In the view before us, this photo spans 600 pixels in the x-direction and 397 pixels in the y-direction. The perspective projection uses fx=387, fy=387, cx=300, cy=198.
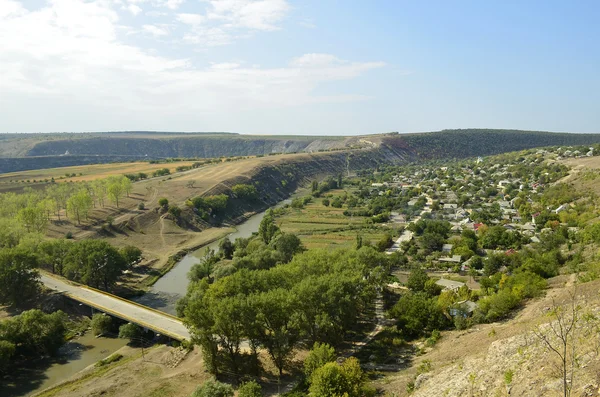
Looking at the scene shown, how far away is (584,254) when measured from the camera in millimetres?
37469

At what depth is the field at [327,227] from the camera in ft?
204

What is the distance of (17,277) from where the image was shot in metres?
39.3

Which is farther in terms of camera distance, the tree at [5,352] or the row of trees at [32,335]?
the row of trees at [32,335]

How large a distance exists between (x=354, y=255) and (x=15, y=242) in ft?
143

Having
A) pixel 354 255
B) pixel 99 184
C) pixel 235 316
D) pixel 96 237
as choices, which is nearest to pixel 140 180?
pixel 99 184

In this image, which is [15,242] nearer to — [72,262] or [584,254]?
[72,262]

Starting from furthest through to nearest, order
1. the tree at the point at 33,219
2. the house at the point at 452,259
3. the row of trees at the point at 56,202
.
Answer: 1. the row of trees at the point at 56,202
2. the tree at the point at 33,219
3. the house at the point at 452,259

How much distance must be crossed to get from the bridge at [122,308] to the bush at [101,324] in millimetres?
887

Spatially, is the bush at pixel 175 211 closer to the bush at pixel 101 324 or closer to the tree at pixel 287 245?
the tree at pixel 287 245

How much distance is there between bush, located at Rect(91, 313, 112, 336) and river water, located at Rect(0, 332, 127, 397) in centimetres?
71

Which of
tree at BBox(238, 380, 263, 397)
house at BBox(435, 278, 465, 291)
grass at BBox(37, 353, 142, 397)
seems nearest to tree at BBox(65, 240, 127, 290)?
grass at BBox(37, 353, 142, 397)

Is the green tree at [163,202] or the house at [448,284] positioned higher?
the green tree at [163,202]

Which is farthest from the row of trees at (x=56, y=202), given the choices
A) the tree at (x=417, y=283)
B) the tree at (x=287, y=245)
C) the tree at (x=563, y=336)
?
the tree at (x=563, y=336)

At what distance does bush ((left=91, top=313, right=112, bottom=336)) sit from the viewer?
117ft
